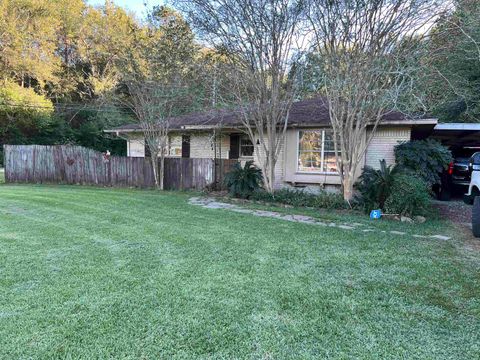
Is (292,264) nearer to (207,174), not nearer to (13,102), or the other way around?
(207,174)

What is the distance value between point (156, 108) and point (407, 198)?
8312mm

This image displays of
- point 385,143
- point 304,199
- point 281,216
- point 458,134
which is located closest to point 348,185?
point 304,199

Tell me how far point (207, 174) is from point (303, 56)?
524cm

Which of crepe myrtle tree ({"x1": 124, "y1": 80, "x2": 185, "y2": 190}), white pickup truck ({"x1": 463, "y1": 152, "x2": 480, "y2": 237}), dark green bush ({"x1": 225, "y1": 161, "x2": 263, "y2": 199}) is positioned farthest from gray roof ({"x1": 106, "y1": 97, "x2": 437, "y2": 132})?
white pickup truck ({"x1": 463, "y1": 152, "x2": 480, "y2": 237})

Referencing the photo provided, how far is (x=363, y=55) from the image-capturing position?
25.7 ft

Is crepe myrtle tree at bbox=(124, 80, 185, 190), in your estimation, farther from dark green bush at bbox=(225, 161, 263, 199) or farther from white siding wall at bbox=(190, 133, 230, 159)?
dark green bush at bbox=(225, 161, 263, 199)

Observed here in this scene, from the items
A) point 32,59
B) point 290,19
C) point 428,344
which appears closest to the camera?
point 428,344

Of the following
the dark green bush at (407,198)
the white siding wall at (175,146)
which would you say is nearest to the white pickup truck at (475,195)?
the dark green bush at (407,198)

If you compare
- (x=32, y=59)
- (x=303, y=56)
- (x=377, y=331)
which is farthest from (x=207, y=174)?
(x=32, y=59)

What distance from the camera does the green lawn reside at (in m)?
2.34

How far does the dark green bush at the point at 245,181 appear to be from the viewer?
32.2ft

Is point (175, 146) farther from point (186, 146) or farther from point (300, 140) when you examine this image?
point (300, 140)

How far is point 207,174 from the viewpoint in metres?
12.1

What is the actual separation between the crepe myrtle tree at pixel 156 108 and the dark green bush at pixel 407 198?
24.1ft
